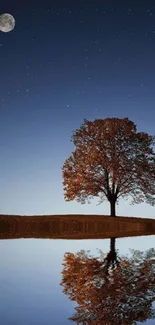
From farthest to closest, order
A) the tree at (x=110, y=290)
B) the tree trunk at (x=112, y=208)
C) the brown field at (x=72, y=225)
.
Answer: the tree trunk at (x=112, y=208) < the brown field at (x=72, y=225) < the tree at (x=110, y=290)

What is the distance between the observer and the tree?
27.3 feet

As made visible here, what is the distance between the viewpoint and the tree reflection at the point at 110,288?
8.35 m

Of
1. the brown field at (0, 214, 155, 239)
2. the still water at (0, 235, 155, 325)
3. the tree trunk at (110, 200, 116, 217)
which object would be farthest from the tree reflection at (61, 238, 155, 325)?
the tree trunk at (110, 200, 116, 217)

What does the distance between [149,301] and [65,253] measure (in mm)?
11605

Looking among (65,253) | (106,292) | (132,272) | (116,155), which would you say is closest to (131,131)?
(116,155)

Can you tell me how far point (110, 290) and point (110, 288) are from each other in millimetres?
276

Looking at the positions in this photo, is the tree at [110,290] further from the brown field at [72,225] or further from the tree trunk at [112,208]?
the tree trunk at [112,208]

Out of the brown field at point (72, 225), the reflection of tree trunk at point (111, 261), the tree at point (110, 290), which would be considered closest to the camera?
the tree at point (110, 290)

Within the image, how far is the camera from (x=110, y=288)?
1121 centimetres

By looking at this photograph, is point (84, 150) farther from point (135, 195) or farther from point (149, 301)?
point (149, 301)

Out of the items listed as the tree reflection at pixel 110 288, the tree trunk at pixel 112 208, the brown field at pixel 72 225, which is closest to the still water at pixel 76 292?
the tree reflection at pixel 110 288

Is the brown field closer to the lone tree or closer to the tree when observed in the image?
the lone tree

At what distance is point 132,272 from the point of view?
14.3 m

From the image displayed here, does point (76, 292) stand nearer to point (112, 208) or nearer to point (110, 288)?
point (110, 288)
